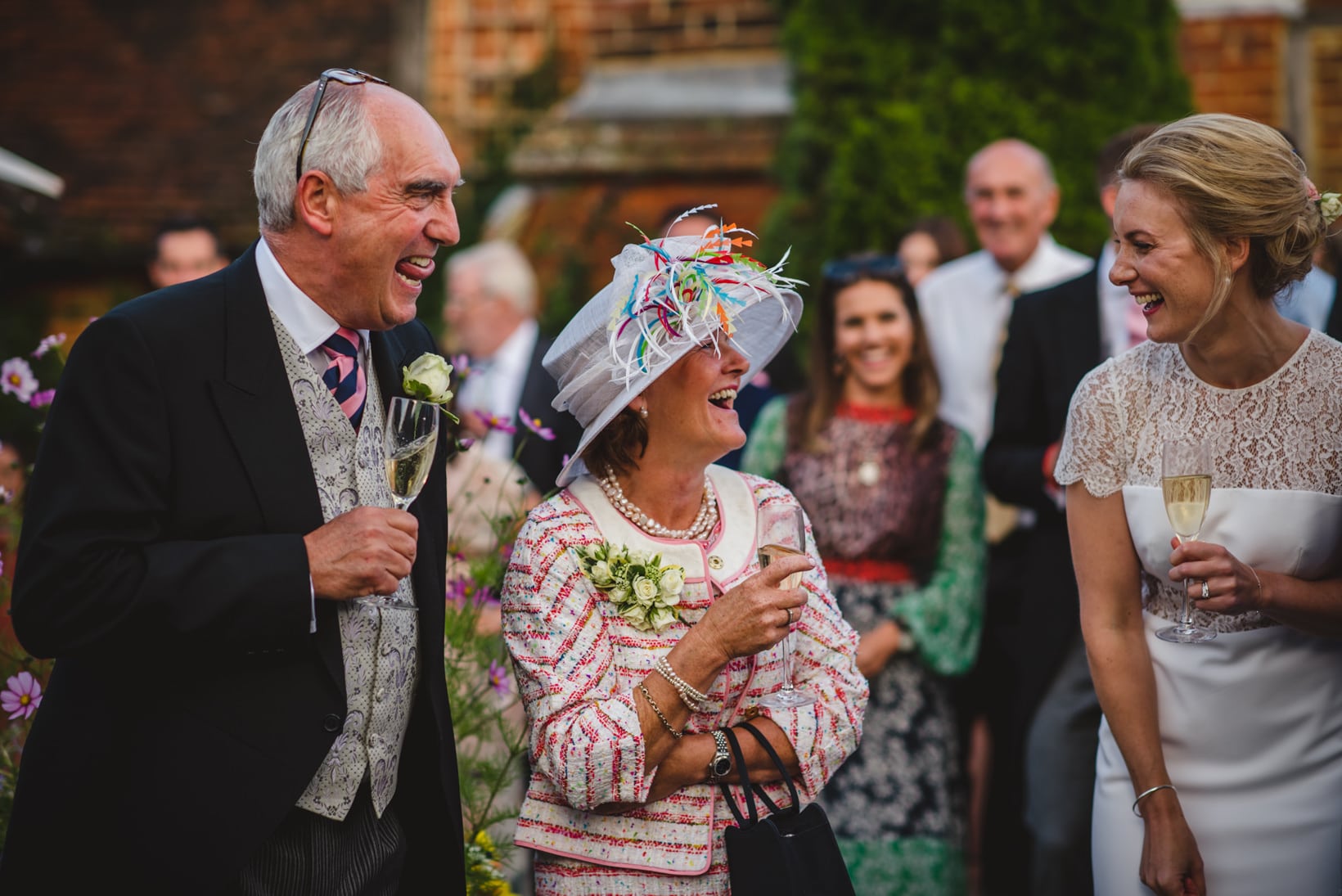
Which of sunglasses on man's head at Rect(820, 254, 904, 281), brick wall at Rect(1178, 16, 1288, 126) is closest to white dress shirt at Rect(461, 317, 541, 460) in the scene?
sunglasses on man's head at Rect(820, 254, 904, 281)

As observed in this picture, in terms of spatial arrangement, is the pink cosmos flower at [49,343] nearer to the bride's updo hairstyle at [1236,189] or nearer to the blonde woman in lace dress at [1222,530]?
the blonde woman in lace dress at [1222,530]

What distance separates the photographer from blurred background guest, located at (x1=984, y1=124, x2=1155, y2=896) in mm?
4402

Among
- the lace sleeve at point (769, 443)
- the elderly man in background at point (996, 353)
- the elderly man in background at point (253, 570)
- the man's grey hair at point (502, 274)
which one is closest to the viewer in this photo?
the elderly man in background at point (253, 570)

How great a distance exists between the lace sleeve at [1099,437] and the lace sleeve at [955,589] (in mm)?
1665

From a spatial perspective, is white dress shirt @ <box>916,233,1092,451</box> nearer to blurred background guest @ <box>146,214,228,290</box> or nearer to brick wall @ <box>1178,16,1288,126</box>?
blurred background guest @ <box>146,214,228,290</box>

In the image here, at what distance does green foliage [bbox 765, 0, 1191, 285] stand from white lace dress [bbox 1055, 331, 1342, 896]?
4940mm

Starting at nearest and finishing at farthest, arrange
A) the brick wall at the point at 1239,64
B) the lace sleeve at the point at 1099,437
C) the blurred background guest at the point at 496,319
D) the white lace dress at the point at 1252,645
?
the white lace dress at the point at 1252,645
the lace sleeve at the point at 1099,437
the blurred background guest at the point at 496,319
the brick wall at the point at 1239,64

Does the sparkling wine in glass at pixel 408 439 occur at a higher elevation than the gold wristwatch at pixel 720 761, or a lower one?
higher

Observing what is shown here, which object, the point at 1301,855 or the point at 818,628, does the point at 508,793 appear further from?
the point at 1301,855

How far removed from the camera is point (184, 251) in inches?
249

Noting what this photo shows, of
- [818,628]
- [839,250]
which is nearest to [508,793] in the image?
[818,628]

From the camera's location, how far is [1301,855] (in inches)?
127

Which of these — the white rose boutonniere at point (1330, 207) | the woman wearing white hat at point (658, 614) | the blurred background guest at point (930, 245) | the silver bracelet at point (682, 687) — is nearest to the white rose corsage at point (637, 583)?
the woman wearing white hat at point (658, 614)

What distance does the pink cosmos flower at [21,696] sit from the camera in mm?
3418
